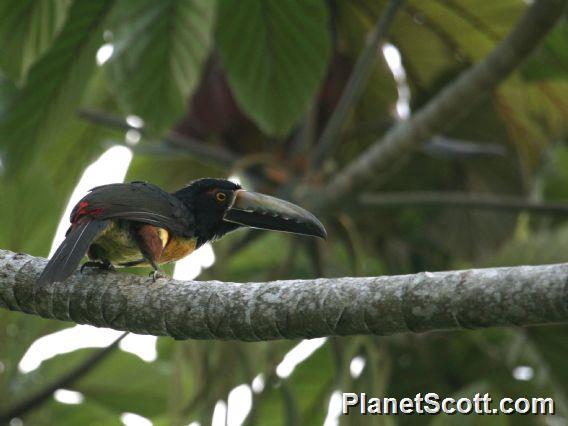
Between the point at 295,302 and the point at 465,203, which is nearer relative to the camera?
the point at 295,302

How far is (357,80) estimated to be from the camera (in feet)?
12.7

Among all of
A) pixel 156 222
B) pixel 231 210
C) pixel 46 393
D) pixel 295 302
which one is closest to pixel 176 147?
pixel 46 393

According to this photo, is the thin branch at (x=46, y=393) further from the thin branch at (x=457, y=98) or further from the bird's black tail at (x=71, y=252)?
the bird's black tail at (x=71, y=252)

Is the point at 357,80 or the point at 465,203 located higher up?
the point at 357,80

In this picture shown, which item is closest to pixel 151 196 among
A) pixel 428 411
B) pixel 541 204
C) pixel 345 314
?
pixel 345 314

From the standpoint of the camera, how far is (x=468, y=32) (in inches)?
171

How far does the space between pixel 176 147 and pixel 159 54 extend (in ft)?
3.09

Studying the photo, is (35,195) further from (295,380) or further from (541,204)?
(541,204)

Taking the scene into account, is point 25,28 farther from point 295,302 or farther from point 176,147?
point 295,302

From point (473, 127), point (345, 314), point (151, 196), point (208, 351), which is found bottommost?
point (345, 314)

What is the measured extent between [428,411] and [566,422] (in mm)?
593

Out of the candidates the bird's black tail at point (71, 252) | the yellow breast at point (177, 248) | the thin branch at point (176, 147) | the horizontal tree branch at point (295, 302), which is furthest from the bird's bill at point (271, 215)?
the thin branch at point (176, 147)

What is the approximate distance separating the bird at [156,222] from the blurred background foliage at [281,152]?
0.31m

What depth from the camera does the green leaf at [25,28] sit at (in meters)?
3.29
